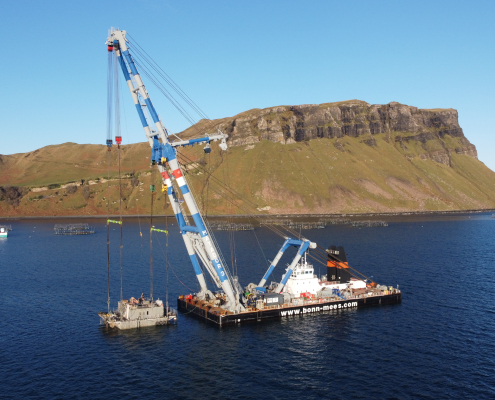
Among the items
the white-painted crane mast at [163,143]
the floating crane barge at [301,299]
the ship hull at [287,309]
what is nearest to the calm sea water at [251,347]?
the ship hull at [287,309]

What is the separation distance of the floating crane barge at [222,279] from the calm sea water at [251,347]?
2.11m

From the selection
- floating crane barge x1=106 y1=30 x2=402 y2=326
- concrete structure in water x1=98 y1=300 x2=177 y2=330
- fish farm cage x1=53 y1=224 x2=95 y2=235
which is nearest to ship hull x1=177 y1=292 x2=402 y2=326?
floating crane barge x1=106 y1=30 x2=402 y2=326

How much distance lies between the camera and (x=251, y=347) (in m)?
52.3

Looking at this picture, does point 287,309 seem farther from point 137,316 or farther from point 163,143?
point 163,143

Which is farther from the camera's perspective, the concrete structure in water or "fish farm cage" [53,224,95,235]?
"fish farm cage" [53,224,95,235]

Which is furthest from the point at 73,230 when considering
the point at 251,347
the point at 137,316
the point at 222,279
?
the point at 251,347

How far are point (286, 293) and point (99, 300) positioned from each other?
30750mm

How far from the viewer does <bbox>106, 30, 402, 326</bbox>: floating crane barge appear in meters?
59.8

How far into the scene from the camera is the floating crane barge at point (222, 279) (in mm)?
59750

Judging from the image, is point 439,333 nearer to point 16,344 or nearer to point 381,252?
point 16,344

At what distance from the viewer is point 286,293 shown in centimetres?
6744

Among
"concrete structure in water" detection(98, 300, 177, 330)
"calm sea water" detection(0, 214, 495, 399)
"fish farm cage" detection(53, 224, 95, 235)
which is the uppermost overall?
"fish farm cage" detection(53, 224, 95, 235)

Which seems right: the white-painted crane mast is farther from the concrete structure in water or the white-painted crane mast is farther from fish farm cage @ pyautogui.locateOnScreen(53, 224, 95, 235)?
fish farm cage @ pyautogui.locateOnScreen(53, 224, 95, 235)

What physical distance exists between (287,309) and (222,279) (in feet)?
36.3
